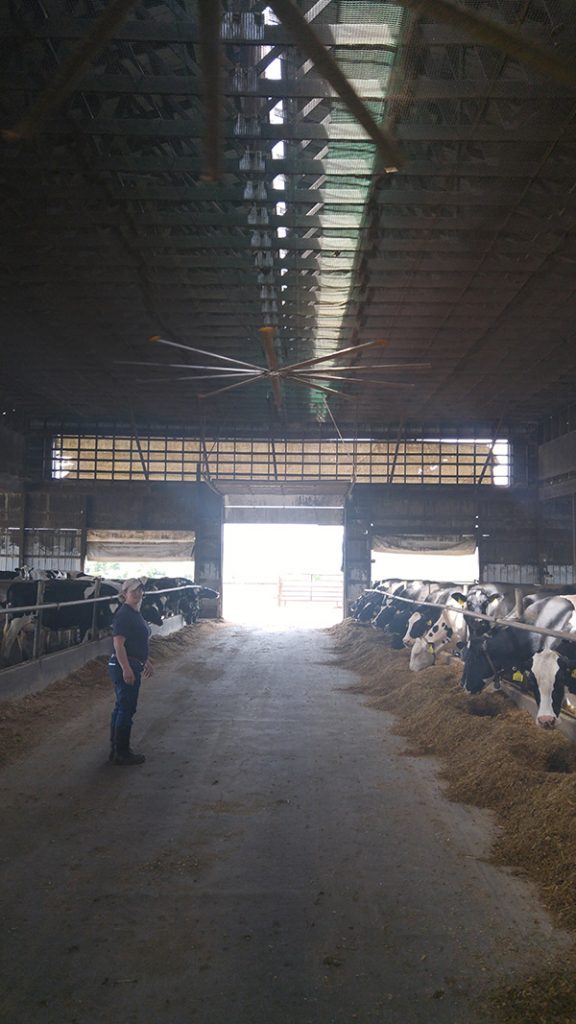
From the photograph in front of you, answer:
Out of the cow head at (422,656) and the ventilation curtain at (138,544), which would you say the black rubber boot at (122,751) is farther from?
the ventilation curtain at (138,544)

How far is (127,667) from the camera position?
6.53 metres

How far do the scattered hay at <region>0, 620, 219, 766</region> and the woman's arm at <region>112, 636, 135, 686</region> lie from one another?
132cm

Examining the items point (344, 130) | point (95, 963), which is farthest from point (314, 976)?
point (344, 130)

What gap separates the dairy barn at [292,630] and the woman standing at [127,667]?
0.04m

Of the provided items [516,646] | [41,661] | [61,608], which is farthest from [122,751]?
[61,608]

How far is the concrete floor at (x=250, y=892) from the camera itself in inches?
121

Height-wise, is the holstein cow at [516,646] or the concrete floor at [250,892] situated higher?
the holstein cow at [516,646]

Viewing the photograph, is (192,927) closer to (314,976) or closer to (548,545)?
(314,976)

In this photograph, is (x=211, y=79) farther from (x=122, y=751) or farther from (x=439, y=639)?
(x=439, y=639)

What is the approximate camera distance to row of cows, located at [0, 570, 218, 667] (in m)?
11.4

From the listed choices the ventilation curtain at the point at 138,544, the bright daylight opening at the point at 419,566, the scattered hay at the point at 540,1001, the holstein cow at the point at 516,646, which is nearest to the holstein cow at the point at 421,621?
the holstein cow at the point at 516,646

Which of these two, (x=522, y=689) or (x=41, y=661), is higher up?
(x=41, y=661)

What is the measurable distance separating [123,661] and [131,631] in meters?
0.36

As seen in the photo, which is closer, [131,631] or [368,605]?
[131,631]
